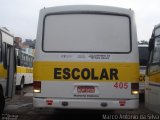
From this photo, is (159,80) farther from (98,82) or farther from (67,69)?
(67,69)

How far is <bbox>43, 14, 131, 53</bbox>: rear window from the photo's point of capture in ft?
38.8

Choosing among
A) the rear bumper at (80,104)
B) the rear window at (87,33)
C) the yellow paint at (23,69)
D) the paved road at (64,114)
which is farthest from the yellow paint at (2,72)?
the yellow paint at (23,69)

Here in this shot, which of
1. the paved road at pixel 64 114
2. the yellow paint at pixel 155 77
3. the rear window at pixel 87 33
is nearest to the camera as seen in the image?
the rear window at pixel 87 33

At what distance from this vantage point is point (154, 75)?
12.8 m

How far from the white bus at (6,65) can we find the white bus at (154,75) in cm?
459

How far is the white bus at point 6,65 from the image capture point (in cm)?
1419

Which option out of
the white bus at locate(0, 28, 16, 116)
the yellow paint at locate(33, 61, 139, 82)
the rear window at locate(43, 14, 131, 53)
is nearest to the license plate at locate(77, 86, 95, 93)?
the yellow paint at locate(33, 61, 139, 82)

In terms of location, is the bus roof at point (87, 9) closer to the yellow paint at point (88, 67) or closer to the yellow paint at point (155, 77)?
the yellow paint at point (88, 67)

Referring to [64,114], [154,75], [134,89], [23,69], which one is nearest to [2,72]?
[64,114]

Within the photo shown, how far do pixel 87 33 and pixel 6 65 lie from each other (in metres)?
4.07

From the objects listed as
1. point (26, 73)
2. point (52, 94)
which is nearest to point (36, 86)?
point (52, 94)

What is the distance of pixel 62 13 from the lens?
1202cm

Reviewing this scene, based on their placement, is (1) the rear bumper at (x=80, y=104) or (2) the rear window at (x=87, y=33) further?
(2) the rear window at (x=87, y=33)

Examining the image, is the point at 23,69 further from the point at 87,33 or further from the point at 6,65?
the point at 87,33
